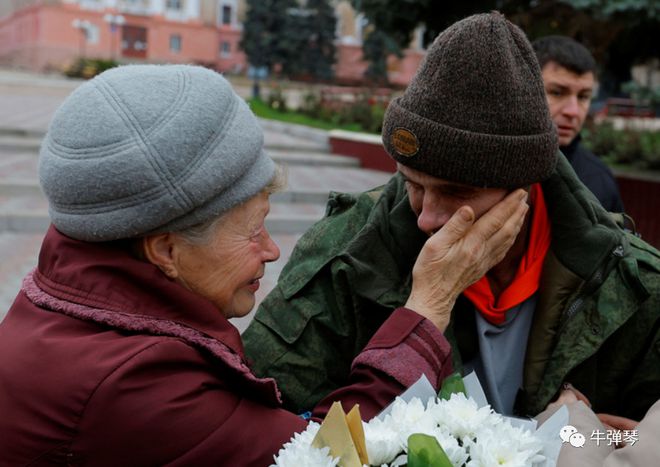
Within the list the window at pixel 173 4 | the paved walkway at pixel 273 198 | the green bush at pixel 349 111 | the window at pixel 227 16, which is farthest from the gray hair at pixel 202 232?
the window at pixel 227 16

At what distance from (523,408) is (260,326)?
2.15 feet

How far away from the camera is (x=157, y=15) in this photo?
47.6 m

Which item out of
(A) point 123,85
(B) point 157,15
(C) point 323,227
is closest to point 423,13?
(C) point 323,227

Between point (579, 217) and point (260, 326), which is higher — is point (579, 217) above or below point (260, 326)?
above

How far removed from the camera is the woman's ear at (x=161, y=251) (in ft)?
4.77

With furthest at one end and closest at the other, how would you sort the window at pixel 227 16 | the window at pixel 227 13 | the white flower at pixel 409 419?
the window at pixel 227 16 → the window at pixel 227 13 → the white flower at pixel 409 419

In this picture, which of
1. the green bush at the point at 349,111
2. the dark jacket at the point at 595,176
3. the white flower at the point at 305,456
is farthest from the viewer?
the green bush at the point at 349,111

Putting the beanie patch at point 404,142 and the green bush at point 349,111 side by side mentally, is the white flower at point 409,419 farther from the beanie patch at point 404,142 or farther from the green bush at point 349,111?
the green bush at point 349,111

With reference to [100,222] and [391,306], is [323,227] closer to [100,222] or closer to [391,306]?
[391,306]

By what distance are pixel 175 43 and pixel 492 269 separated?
48.9 m

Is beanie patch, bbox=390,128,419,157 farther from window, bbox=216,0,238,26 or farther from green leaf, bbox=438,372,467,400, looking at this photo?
window, bbox=216,0,238,26

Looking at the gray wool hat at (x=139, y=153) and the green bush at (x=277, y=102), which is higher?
the gray wool hat at (x=139, y=153)

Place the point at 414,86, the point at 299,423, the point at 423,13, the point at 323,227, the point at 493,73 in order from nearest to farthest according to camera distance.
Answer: the point at 299,423
the point at 493,73
the point at 414,86
the point at 323,227
the point at 423,13

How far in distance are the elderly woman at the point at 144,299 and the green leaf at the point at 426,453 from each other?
33 centimetres
